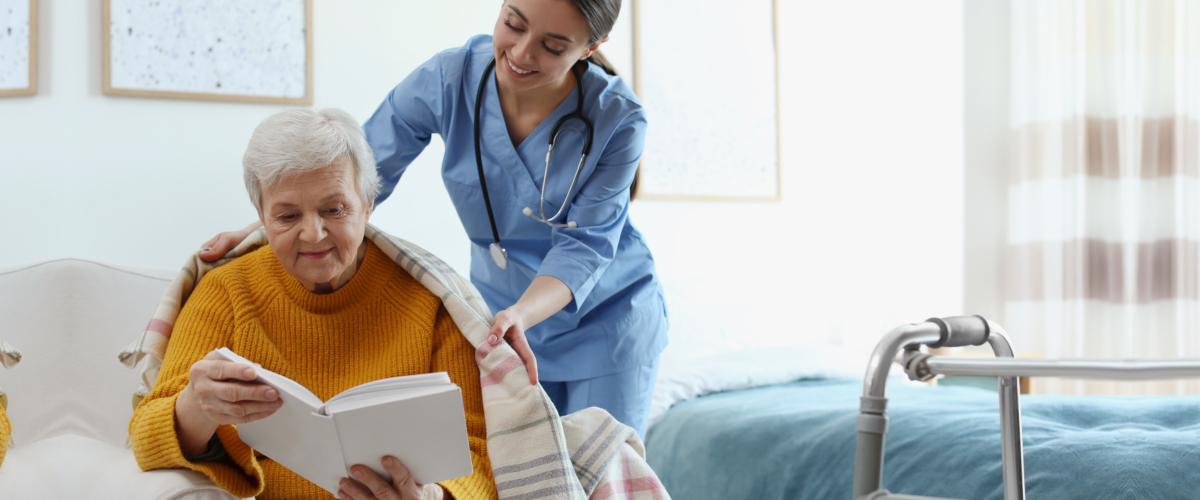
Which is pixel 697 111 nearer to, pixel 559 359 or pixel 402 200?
pixel 402 200

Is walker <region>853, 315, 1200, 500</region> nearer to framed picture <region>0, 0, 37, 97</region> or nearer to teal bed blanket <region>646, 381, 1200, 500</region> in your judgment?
teal bed blanket <region>646, 381, 1200, 500</region>

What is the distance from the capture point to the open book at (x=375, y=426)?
90cm

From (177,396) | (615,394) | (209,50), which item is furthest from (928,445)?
(209,50)

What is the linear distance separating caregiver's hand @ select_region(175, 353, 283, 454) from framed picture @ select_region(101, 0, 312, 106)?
1537 mm

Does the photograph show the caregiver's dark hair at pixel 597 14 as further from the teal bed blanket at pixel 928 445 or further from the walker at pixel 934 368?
the teal bed blanket at pixel 928 445

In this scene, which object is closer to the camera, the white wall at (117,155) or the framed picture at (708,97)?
the white wall at (117,155)

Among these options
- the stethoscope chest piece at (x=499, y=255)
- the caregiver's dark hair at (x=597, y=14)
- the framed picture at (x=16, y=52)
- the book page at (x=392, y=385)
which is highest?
the framed picture at (x=16, y=52)

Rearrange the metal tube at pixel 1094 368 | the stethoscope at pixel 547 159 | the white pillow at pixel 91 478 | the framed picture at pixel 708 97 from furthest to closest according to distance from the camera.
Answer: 1. the framed picture at pixel 708 97
2. the stethoscope at pixel 547 159
3. the white pillow at pixel 91 478
4. the metal tube at pixel 1094 368

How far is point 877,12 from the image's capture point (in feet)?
11.2

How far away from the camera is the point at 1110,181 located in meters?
3.34

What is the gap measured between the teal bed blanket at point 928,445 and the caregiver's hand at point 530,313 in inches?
29.2

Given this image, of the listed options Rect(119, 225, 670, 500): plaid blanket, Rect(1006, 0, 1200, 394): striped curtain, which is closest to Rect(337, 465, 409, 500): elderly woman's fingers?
Rect(119, 225, 670, 500): plaid blanket

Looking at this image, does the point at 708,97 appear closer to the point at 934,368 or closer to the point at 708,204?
the point at 708,204

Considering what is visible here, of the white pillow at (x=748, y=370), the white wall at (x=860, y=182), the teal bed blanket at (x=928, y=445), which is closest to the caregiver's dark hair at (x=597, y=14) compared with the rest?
the teal bed blanket at (x=928, y=445)
